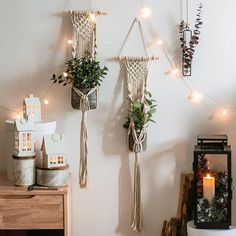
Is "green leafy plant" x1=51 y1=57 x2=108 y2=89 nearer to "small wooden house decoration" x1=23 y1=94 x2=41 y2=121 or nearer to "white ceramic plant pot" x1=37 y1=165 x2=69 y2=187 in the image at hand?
"small wooden house decoration" x1=23 y1=94 x2=41 y2=121

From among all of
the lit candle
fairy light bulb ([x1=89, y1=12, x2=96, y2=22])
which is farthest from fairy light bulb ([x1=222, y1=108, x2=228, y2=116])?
fairy light bulb ([x1=89, y1=12, x2=96, y2=22])

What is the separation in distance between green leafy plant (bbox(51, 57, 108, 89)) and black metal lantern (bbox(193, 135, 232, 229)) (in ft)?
2.13

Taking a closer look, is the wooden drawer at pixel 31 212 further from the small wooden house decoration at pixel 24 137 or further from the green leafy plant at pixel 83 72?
the green leafy plant at pixel 83 72

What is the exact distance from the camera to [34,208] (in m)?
2.59

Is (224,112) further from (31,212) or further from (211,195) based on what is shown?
(31,212)

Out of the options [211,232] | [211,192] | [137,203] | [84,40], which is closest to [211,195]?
[211,192]

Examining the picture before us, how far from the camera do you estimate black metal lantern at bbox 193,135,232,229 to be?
8.84 ft

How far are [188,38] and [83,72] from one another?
0.61 meters

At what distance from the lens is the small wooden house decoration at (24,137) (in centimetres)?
259

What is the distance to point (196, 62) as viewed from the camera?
286cm

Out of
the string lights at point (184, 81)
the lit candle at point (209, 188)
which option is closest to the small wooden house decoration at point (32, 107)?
the string lights at point (184, 81)

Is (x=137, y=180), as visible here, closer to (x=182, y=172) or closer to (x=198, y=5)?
(x=182, y=172)

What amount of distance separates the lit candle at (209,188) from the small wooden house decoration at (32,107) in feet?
3.15

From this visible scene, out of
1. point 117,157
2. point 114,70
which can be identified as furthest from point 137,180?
point 114,70
